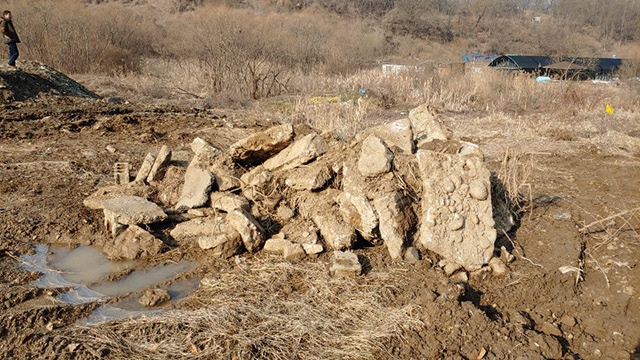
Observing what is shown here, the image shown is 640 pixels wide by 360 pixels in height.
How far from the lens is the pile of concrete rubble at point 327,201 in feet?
15.1

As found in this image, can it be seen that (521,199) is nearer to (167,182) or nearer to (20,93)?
(167,182)

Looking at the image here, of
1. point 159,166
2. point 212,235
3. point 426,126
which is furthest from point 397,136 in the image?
point 159,166

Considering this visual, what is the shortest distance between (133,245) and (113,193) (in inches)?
44.9

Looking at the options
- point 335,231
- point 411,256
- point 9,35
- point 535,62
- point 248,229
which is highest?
point 9,35

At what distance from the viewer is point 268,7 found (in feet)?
159

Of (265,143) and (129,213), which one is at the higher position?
(265,143)

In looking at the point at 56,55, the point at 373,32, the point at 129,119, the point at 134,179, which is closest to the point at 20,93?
the point at 129,119

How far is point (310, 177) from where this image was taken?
17.1ft

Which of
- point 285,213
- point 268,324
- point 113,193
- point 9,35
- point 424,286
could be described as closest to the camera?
point 268,324

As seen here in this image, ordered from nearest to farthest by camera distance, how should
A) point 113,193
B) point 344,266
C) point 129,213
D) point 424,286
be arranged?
1. point 424,286
2. point 344,266
3. point 129,213
4. point 113,193

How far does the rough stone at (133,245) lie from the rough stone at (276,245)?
1.06 metres

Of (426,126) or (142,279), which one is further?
(426,126)

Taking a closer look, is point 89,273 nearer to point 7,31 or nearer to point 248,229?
point 248,229

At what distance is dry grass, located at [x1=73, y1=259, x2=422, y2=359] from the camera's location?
10.9 ft
